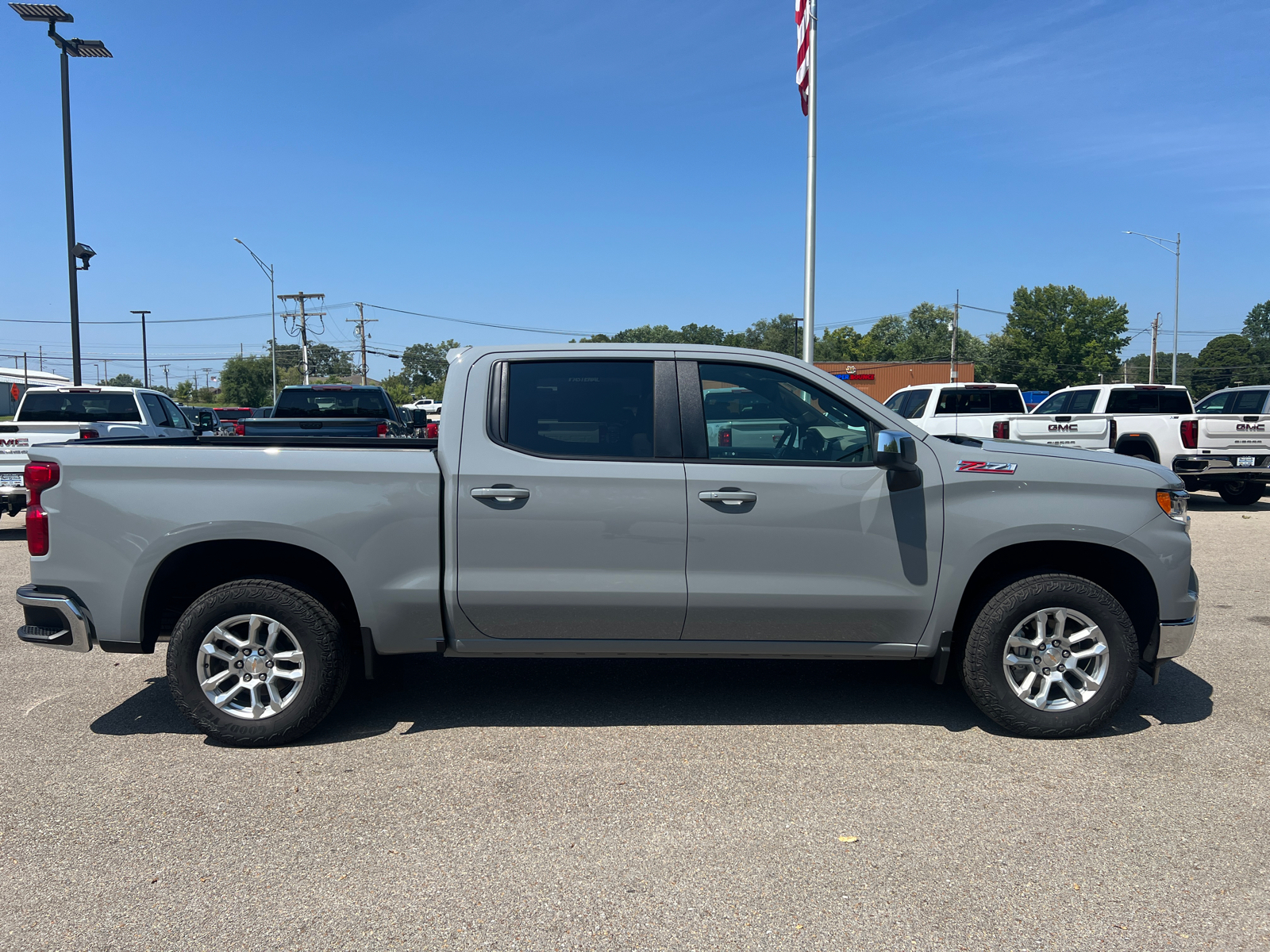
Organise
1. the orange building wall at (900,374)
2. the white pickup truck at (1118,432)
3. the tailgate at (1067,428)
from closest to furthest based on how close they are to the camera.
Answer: the white pickup truck at (1118,432) → the tailgate at (1067,428) → the orange building wall at (900,374)

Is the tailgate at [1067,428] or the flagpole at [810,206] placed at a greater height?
the flagpole at [810,206]

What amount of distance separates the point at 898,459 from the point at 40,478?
3.98m

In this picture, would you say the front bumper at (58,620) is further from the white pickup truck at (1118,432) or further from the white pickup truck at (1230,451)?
the white pickup truck at (1230,451)

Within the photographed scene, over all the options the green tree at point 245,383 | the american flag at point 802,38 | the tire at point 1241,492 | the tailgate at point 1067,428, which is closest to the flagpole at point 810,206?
the american flag at point 802,38

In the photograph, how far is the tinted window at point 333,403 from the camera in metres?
16.0

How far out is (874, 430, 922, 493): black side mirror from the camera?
4199 millimetres

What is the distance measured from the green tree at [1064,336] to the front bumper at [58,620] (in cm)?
11049

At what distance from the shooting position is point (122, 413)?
528 inches

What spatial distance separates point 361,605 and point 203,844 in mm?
1221

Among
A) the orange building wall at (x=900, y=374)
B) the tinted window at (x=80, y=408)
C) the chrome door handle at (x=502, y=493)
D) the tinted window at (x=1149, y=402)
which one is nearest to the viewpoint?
the chrome door handle at (x=502, y=493)

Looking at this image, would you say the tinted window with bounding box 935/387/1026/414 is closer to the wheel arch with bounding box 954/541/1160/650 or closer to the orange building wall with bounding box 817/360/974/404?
the wheel arch with bounding box 954/541/1160/650

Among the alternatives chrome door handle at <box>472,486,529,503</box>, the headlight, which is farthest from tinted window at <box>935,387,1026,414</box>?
chrome door handle at <box>472,486,529,503</box>

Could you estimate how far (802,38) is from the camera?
1731 centimetres

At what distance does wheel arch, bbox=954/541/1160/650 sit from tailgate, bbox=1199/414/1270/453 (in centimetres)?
1007
